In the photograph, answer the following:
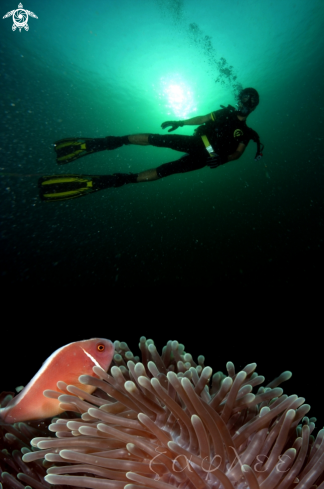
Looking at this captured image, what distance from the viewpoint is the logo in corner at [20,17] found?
902 inches

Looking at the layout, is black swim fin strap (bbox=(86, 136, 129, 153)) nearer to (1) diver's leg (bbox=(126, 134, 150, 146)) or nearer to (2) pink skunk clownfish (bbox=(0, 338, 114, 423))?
(1) diver's leg (bbox=(126, 134, 150, 146))

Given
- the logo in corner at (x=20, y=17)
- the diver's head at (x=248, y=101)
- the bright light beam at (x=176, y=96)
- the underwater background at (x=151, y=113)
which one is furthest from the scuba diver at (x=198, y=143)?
the bright light beam at (x=176, y=96)

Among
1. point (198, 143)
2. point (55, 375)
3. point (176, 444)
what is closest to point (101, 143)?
point (198, 143)

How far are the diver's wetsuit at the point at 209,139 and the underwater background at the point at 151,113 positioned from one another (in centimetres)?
385

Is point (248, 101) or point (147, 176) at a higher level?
point (248, 101)

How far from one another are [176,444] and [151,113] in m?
47.9

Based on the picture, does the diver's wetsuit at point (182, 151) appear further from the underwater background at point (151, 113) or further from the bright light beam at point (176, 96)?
the bright light beam at point (176, 96)

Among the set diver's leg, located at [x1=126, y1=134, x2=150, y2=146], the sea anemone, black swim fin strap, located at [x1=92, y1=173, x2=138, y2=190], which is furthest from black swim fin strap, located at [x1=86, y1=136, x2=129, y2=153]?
the sea anemone

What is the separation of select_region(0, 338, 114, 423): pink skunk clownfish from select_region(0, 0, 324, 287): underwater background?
6.22 meters

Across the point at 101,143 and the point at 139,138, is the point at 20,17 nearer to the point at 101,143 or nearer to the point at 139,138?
the point at 101,143

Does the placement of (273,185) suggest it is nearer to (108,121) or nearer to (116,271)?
(108,121)

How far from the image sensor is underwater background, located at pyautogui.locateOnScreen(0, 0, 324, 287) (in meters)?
15.8

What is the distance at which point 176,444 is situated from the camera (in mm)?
1147

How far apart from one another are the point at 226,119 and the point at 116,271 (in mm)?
10797
